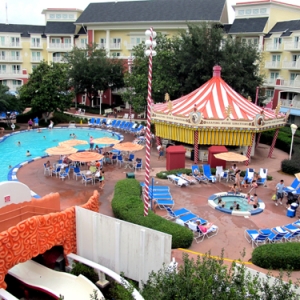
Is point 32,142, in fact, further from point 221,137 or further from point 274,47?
point 274,47

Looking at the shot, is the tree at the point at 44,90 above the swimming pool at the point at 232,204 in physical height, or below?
above

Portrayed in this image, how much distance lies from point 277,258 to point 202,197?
698 centimetres

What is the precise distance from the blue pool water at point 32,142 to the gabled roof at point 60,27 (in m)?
22.0

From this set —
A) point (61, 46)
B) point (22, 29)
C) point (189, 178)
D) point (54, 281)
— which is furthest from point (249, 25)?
point (54, 281)

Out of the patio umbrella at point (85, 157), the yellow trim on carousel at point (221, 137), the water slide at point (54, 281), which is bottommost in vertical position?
the water slide at point (54, 281)

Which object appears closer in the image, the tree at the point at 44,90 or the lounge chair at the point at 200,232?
the lounge chair at the point at 200,232

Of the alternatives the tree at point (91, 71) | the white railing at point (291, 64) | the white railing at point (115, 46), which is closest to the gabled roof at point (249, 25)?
the white railing at point (291, 64)

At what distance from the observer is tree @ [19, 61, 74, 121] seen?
3572 centimetres

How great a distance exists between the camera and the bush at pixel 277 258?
11.6 m

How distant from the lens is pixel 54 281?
11383 millimetres

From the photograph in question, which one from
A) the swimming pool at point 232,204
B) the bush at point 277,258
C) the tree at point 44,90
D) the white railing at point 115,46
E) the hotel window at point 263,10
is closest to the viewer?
the bush at point 277,258

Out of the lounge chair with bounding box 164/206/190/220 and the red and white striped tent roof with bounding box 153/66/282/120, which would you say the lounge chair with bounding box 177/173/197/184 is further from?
the red and white striped tent roof with bounding box 153/66/282/120

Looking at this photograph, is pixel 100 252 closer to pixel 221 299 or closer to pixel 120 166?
pixel 221 299

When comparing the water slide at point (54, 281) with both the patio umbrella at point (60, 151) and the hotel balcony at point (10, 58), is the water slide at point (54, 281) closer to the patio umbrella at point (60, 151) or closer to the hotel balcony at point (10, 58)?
the patio umbrella at point (60, 151)
